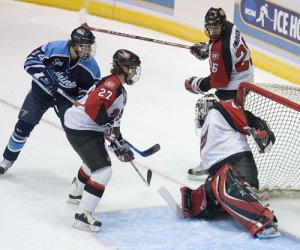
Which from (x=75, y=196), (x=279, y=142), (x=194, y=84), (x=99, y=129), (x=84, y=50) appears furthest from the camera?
(x=194, y=84)

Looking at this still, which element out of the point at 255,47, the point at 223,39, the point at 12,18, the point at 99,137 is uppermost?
the point at 223,39

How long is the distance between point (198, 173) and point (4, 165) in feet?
3.91

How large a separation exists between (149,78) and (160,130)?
1.47m

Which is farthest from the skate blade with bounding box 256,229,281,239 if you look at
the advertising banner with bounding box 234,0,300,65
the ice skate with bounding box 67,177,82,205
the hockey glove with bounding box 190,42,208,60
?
the advertising banner with bounding box 234,0,300,65

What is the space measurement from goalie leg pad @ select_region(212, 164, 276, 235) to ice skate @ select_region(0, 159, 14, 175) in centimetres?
139

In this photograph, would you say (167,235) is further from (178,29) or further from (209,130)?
(178,29)

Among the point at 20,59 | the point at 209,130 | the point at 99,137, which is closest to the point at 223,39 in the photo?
the point at 209,130

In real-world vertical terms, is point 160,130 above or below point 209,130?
below

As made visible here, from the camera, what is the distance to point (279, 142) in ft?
15.0

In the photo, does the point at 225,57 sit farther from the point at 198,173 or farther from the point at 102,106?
the point at 102,106

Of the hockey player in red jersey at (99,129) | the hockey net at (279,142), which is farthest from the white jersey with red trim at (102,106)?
the hockey net at (279,142)

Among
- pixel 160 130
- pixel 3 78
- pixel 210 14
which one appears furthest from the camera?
pixel 3 78

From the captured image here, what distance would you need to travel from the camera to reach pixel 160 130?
579cm

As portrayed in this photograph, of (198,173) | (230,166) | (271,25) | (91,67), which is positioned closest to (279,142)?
(198,173)
